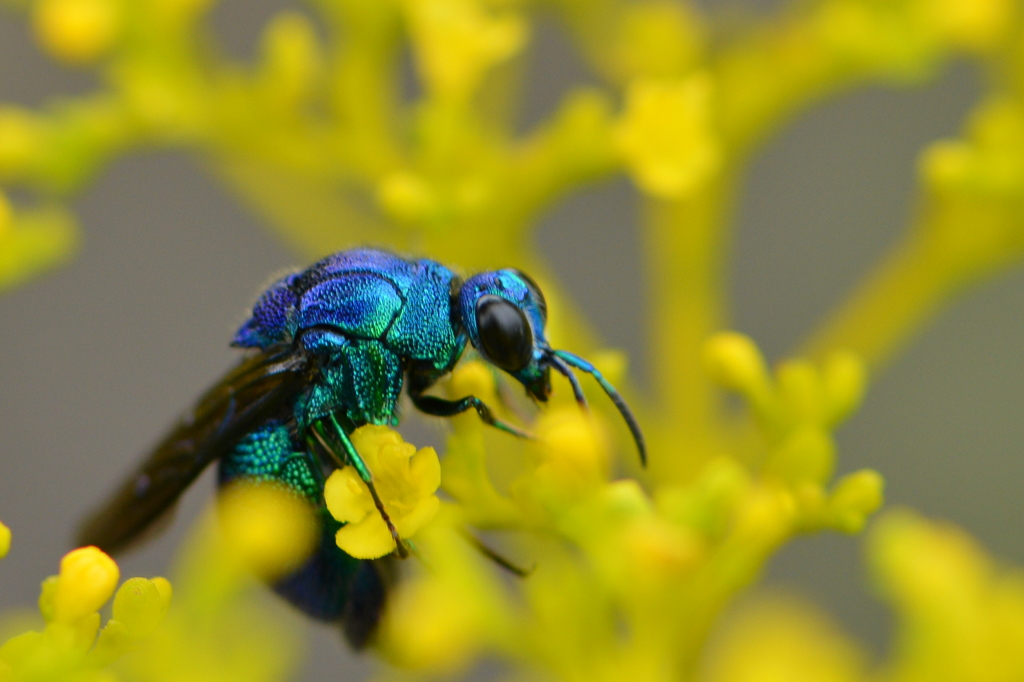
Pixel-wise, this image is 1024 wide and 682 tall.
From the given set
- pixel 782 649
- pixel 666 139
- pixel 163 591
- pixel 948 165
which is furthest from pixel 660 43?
pixel 163 591

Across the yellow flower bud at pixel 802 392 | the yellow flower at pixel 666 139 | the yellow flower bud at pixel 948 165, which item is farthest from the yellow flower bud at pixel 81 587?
the yellow flower bud at pixel 948 165

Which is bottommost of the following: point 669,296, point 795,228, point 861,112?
point 669,296

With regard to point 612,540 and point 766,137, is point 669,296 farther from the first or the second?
point 612,540

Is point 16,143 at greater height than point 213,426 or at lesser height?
greater

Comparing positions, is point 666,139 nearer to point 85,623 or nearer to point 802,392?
point 802,392

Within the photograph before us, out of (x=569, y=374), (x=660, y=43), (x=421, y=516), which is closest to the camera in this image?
A: (x=421, y=516)

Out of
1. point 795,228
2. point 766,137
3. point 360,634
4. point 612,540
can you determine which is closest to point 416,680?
point 360,634
